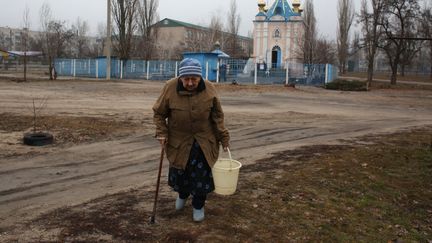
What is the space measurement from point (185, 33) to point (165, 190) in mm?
81534

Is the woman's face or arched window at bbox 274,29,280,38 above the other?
arched window at bbox 274,29,280,38

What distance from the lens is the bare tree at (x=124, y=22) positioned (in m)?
44.5

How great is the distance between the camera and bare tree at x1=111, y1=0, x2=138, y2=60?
44.5m

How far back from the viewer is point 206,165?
4.50 m

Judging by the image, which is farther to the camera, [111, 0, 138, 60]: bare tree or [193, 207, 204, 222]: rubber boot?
[111, 0, 138, 60]: bare tree

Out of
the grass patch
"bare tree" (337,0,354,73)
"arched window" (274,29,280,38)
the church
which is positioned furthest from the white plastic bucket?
"bare tree" (337,0,354,73)

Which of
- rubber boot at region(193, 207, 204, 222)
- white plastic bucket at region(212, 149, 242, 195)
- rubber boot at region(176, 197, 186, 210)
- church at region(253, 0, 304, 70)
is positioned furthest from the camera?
church at region(253, 0, 304, 70)

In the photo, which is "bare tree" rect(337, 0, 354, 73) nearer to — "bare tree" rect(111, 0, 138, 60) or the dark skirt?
"bare tree" rect(111, 0, 138, 60)

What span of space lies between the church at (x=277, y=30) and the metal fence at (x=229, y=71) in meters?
8.04

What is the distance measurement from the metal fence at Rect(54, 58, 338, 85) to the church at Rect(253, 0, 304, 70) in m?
8.04

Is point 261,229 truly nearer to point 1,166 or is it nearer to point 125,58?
point 1,166

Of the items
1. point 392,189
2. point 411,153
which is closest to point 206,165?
point 392,189

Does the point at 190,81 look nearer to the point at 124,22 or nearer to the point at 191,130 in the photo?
the point at 191,130

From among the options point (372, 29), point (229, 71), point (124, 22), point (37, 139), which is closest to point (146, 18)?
point (124, 22)
